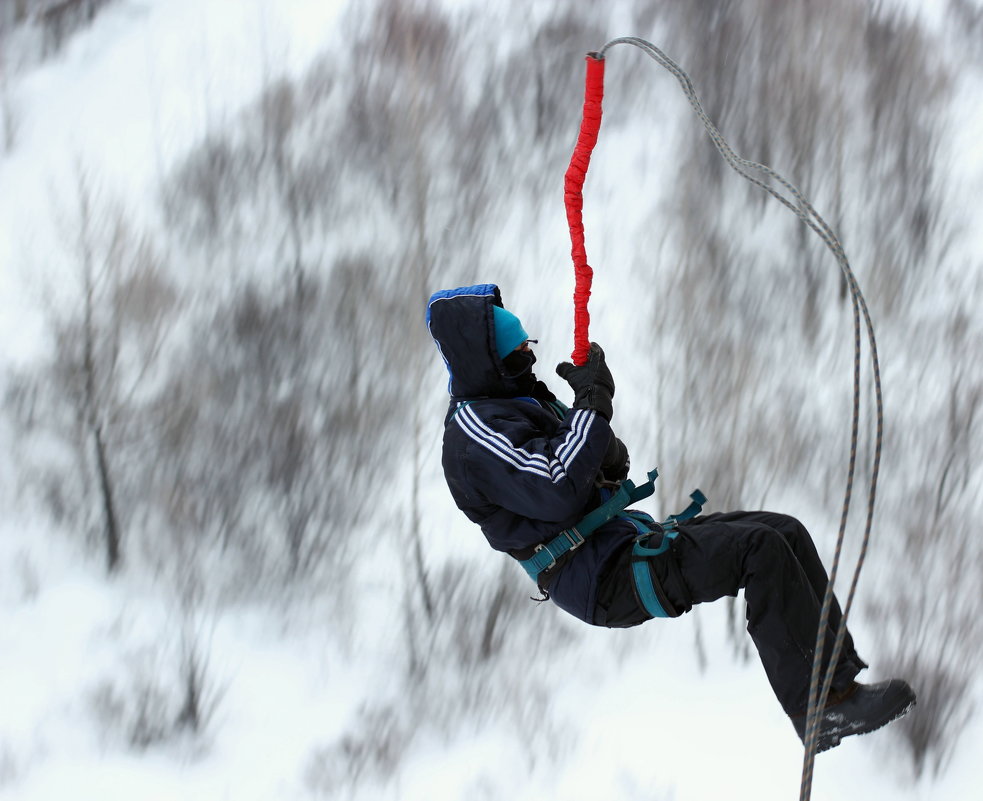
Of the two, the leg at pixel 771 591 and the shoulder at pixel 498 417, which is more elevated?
the shoulder at pixel 498 417

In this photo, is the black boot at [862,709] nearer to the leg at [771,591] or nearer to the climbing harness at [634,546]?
the leg at [771,591]

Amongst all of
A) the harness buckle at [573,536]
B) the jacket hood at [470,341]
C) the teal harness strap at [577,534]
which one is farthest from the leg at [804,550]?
the jacket hood at [470,341]

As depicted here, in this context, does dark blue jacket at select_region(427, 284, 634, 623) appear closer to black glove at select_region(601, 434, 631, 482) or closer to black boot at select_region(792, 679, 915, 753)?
black glove at select_region(601, 434, 631, 482)

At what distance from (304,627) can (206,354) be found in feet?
7.34

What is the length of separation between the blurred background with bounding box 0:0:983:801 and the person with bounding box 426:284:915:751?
11.4 feet

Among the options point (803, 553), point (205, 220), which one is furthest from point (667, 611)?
point (205, 220)

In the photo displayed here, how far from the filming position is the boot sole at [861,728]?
7.70 ft

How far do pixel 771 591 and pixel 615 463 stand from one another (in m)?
0.53

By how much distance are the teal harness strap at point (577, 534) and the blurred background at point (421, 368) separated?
3608mm

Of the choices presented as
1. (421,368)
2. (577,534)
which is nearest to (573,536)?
(577,534)

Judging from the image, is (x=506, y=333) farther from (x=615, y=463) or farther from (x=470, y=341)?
(x=615, y=463)

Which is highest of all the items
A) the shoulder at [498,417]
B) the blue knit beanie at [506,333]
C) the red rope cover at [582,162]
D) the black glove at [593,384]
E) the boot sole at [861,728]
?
the red rope cover at [582,162]

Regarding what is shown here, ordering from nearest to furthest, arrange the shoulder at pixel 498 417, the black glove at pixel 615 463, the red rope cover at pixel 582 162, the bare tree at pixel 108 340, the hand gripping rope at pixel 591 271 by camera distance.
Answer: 1. the hand gripping rope at pixel 591 271
2. the shoulder at pixel 498 417
3. the black glove at pixel 615 463
4. the red rope cover at pixel 582 162
5. the bare tree at pixel 108 340

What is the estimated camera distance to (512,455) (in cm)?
233
